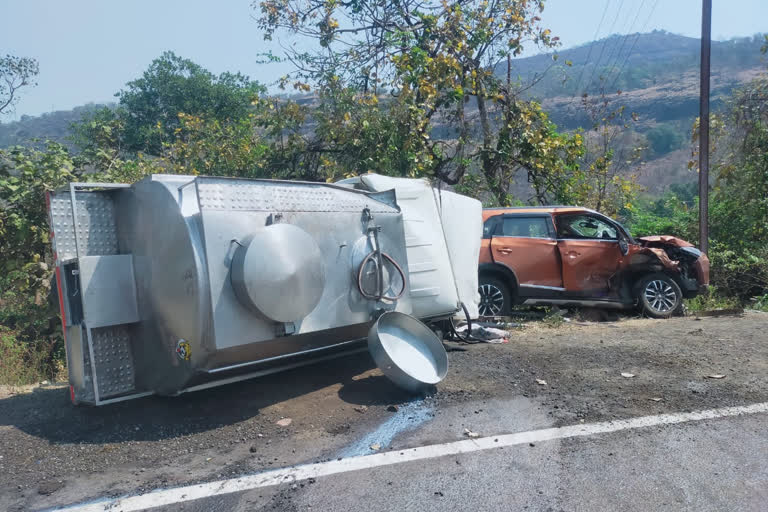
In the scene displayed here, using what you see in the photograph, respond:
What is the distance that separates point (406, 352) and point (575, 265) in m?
5.26

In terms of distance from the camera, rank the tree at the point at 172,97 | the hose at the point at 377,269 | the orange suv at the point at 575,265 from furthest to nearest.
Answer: the tree at the point at 172,97, the orange suv at the point at 575,265, the hose at the point at 377,269

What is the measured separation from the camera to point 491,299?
981 cm

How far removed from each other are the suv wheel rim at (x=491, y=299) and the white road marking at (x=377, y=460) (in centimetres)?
473

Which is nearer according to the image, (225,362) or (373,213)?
(225,362)

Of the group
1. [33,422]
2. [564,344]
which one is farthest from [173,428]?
[564,344]

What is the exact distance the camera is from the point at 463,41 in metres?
12.6

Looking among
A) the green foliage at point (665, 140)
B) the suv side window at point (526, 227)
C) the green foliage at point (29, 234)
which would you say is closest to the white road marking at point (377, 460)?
the green foliage at point (29, 234)

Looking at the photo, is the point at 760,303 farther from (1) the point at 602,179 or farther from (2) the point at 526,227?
(2) the point at 526,227

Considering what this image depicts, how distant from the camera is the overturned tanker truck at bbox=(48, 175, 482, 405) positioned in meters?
4.67

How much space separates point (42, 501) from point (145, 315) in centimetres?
159

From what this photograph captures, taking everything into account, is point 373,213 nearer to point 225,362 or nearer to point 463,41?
point 225,362

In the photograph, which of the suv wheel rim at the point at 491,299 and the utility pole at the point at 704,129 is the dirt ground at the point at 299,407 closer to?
the suv wheel rim at the point at 491,299

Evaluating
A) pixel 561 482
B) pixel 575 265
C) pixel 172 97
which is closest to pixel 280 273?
pixel 561 482

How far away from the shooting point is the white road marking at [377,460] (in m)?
3.71
